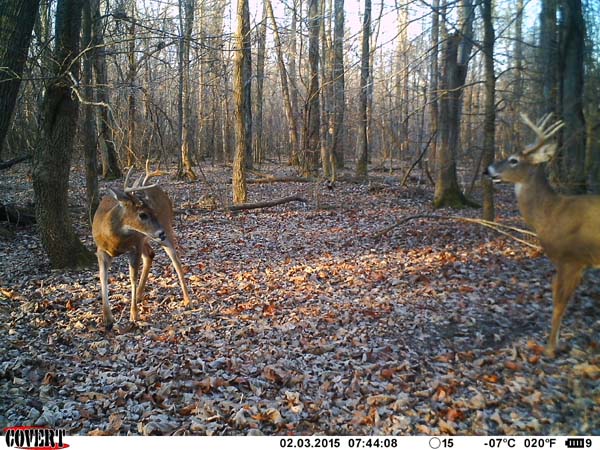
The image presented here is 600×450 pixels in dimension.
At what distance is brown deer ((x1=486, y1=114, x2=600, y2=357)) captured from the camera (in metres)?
4.78

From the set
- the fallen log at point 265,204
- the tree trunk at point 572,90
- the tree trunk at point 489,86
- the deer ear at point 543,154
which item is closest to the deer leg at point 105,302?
the deer ear at point 543,154

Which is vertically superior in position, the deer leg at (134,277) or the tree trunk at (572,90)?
the tree trunk at (572,90)

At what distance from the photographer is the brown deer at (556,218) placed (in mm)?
4781

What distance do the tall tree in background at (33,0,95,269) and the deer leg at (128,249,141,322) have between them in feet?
7.41

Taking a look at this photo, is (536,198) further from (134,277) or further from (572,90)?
(134,277)

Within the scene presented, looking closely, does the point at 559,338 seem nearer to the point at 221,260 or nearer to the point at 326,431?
the point at 326,431

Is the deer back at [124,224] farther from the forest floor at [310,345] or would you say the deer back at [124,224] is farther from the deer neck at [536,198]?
the deer neck at [536,198]

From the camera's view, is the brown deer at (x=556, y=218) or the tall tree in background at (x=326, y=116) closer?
the brown deer at (x=556, y=218)

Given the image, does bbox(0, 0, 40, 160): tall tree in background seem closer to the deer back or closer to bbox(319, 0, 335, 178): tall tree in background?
the deer back

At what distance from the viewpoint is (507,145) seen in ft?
47.0

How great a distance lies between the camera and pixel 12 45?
19.9 ft

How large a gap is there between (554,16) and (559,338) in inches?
278

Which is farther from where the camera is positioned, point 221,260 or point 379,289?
point 221,260

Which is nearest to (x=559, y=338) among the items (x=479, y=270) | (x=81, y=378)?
(x=479, y=270)
